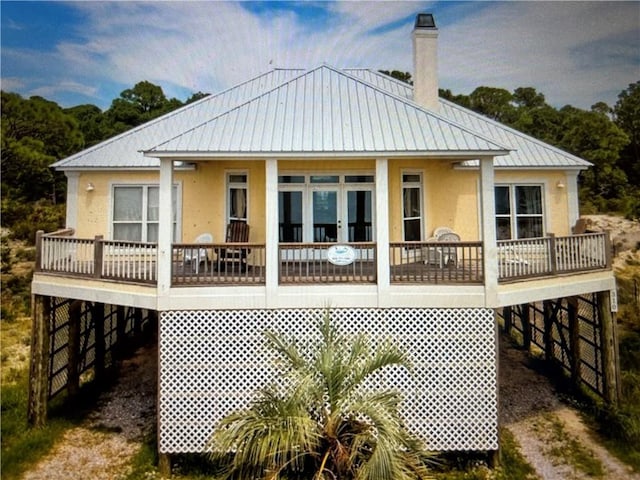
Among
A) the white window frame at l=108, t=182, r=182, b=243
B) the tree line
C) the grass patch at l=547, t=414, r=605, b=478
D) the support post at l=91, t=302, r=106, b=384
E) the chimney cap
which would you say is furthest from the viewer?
the tree line

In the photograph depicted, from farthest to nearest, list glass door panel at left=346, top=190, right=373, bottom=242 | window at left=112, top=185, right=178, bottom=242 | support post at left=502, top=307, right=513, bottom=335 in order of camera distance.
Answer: support post at left=502, top=307, right=513, bottom=335, window at left=112, top=185, right=178, bottom=242, glass door panel at left=346, top=190, right=373, bottom=242

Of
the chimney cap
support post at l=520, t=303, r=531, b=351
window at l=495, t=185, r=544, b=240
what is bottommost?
support post at l=520, t=303, r=531, b=351

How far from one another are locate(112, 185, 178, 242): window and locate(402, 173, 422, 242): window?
6.29m

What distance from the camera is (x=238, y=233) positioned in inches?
396

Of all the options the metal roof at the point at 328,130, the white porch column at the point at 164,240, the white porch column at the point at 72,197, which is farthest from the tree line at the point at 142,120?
the metal roof at the point at 328,130

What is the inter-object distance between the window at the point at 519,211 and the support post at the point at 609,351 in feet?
8.08

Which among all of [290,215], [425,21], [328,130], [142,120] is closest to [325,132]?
[328,130]

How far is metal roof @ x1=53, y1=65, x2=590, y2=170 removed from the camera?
7289 millimetres

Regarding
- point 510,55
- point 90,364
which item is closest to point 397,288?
point 90,364

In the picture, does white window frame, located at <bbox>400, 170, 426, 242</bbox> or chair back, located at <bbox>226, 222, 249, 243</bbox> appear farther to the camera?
white window frame, located at <bbox>400, 170, 426, 242</bbox>

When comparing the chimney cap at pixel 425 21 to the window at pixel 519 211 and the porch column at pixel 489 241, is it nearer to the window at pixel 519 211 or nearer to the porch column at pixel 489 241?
the window at pixel 519 211

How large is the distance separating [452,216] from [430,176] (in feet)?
4.09

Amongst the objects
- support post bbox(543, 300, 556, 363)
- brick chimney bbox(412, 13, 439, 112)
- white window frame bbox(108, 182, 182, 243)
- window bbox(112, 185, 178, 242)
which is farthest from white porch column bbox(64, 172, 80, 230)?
support post bbox(543, 300, 556, 363)

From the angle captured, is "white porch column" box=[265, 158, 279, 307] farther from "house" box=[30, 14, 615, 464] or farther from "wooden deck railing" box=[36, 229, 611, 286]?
"wooden deck railing" box=[36, 229, 611, 286]
